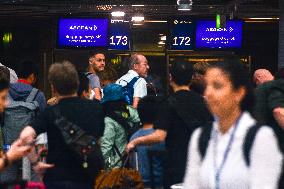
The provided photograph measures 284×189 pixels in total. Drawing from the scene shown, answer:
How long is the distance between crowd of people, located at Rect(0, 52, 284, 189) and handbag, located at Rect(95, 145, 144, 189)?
0.17 m

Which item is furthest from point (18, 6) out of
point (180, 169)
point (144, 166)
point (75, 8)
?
point (180, 169)

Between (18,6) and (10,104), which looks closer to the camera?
(10,104)

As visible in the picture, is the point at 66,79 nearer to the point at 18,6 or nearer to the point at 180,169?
the point at 180,169

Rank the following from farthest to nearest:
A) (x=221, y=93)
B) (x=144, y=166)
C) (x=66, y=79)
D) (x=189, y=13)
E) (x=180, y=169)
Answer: (x=189, y=13)
(x=144, y=166)
(x=180, y=169)
(x=66, y=79)
(x=221, y=93)

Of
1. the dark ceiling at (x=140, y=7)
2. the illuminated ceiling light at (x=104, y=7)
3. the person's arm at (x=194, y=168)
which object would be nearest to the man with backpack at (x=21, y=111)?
the person's arm at (x=194, y=168)

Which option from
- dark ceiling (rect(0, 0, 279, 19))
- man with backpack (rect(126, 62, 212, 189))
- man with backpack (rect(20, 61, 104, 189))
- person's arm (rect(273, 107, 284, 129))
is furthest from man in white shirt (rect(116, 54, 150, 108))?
dark ceiling (rect(0, 0, 279, 19))

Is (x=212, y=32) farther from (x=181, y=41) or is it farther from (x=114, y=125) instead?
(x=114, y=125)

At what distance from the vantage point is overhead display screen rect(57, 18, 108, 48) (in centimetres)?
1597

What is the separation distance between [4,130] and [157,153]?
82.6 inches

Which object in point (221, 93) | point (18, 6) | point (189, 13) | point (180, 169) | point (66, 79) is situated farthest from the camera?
point (189, 13)

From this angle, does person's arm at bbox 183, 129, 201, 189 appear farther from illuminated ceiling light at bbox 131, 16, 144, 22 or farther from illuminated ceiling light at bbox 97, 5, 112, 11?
illuminated ceiling light at bbox 131, 16, 144, 22

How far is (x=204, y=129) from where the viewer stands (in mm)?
3928

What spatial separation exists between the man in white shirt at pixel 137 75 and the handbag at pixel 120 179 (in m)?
2.83

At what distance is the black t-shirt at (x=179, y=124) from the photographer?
611cm
